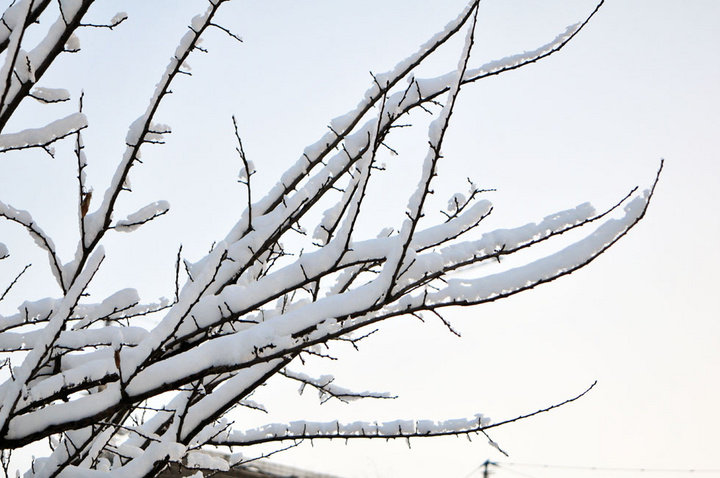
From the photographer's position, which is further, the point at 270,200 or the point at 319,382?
the point at 319,382

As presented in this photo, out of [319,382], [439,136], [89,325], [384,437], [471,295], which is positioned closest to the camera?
[439,136]

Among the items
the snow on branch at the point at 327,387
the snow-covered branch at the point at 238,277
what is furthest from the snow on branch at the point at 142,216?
the snow on branch at the point at 327,387

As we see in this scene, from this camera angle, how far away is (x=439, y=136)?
5.57 feet

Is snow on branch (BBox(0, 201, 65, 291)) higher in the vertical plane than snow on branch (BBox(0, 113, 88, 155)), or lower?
lower

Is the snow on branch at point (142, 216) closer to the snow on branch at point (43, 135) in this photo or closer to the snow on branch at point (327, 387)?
the snow on branch at point (43, 135)

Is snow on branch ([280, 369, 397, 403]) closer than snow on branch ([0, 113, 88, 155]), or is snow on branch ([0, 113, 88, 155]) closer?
snow on branch ([0, 113, 88, 155])

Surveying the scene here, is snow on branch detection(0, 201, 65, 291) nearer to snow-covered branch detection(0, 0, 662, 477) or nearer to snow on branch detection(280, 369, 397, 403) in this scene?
snow-covered branch detection(0, 0, 662, 477)

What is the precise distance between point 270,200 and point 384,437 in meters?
0.97

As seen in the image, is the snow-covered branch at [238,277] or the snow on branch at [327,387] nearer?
the snow-covered branch at [238,277]

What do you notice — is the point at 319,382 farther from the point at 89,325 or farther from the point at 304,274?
the point at 304,274

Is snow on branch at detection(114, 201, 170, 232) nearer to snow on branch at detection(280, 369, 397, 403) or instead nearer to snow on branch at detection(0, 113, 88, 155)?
snow on branch at detection(0, 113, 88, 155)

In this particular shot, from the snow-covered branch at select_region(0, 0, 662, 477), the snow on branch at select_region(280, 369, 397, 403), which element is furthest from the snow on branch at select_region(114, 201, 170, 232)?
the snow on branch at select_region(280, 369, 397, 403)

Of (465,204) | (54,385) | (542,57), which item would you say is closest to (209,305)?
(54,385)

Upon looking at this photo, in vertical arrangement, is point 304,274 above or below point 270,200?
below
